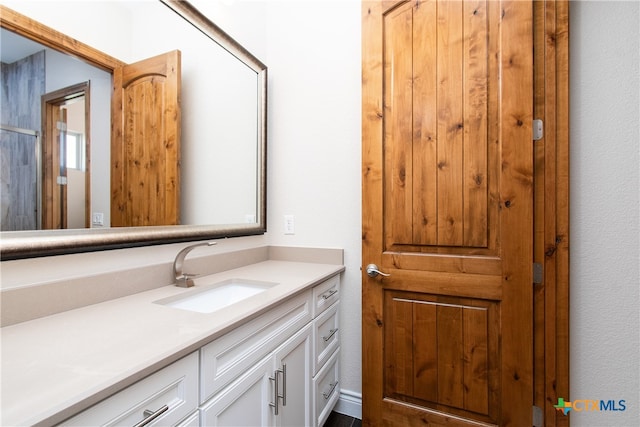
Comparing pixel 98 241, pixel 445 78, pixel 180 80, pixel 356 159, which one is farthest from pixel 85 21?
pixel 445 78

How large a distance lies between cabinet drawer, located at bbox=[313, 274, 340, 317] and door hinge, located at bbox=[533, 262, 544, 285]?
95cm

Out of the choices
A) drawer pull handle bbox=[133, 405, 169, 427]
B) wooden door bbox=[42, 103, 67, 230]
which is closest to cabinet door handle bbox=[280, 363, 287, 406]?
drawer pull handle bbox=[133, 405, 169, 427]

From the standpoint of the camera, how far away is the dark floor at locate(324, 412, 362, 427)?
5.32ft

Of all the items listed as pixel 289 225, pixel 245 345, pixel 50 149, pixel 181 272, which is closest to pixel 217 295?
pixel 181 272

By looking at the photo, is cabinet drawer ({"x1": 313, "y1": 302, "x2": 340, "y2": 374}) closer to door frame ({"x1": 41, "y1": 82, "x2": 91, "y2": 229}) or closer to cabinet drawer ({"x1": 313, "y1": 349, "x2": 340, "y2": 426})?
cabinet drawer ({"x1": 313, "y1": 349, "x2": 340, "y2": 426})

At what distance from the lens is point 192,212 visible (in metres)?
1.40

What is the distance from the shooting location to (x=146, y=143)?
1180 mm

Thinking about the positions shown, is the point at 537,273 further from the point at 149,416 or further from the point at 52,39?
the point at 52,39

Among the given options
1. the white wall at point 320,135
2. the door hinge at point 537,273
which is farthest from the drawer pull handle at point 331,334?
the door hinge at point 537,273

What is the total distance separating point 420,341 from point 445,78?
1.25m

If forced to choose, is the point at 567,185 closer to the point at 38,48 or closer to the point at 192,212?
the point at 192,212

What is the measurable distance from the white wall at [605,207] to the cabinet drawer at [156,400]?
1.53 m

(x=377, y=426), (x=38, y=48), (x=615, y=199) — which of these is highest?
(x=38, y=48)

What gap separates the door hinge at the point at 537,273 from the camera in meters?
1.27
